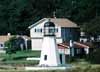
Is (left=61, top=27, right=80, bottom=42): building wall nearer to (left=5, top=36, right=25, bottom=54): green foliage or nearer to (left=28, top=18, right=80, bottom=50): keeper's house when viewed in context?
(left=28, top=18, right=80, bottom=50): keeper's house

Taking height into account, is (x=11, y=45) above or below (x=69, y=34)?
below

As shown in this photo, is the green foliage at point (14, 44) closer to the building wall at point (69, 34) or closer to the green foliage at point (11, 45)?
the green foliage at point (11, 45)

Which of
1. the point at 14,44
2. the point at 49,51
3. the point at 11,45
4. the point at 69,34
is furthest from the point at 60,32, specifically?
the point at 49,51

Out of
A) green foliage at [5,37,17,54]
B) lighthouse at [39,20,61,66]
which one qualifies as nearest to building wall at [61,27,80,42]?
green foliage at [5,37,17,54]

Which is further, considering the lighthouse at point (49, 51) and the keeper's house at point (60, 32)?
the keeper's house at point (60, 32)

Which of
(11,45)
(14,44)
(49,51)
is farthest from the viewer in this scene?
(14,44)

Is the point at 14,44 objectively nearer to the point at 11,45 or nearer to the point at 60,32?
the point at 11,45

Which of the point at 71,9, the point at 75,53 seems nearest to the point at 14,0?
the point at 71,9

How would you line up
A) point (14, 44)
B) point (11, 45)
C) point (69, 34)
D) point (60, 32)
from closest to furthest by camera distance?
point (11, 45), point (60, 32), point (14, 44), point (69, 34)

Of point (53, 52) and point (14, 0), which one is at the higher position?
point (14, 0)

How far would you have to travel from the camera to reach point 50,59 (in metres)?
51.4

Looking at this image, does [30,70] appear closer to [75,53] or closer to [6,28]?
[75,53]

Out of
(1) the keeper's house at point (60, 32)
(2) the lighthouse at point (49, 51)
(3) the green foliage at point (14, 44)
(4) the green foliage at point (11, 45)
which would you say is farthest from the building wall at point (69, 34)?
(2) the lighthouse at point (49, 51)

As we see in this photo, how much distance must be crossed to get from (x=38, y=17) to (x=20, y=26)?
3682 millimetres
